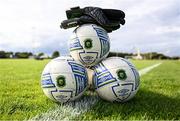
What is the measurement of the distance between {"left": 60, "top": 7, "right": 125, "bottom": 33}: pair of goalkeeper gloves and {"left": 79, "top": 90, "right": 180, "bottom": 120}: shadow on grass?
51.6 inches

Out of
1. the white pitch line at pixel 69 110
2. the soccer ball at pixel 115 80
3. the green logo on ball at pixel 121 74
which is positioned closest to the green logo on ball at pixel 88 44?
the soccer ball at pixel 115 80

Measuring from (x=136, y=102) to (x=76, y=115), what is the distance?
148 centimetres

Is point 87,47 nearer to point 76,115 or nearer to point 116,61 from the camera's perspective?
point 116,61

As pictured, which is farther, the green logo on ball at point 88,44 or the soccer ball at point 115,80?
the green logo on ball at point 88,44

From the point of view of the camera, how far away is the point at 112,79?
16.2 ft

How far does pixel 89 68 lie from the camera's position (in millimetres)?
5488

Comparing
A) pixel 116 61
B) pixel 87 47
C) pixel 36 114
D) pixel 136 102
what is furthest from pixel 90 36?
pixel 36 114

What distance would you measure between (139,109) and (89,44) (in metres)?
1.28

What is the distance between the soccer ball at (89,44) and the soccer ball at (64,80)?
30cm

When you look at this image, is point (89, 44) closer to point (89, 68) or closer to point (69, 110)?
point (89, 68)

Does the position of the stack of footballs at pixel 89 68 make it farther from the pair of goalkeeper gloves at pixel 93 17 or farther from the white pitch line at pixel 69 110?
the white pitch line at pixel 69 110

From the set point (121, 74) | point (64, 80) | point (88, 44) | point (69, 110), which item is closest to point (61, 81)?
point (64, 80)

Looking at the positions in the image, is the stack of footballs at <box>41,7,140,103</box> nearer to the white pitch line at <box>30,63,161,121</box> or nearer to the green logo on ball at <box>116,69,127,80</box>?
the green logo on ball at <box>116,69,127,80</box>

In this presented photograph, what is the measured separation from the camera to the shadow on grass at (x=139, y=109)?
425 centimetres
